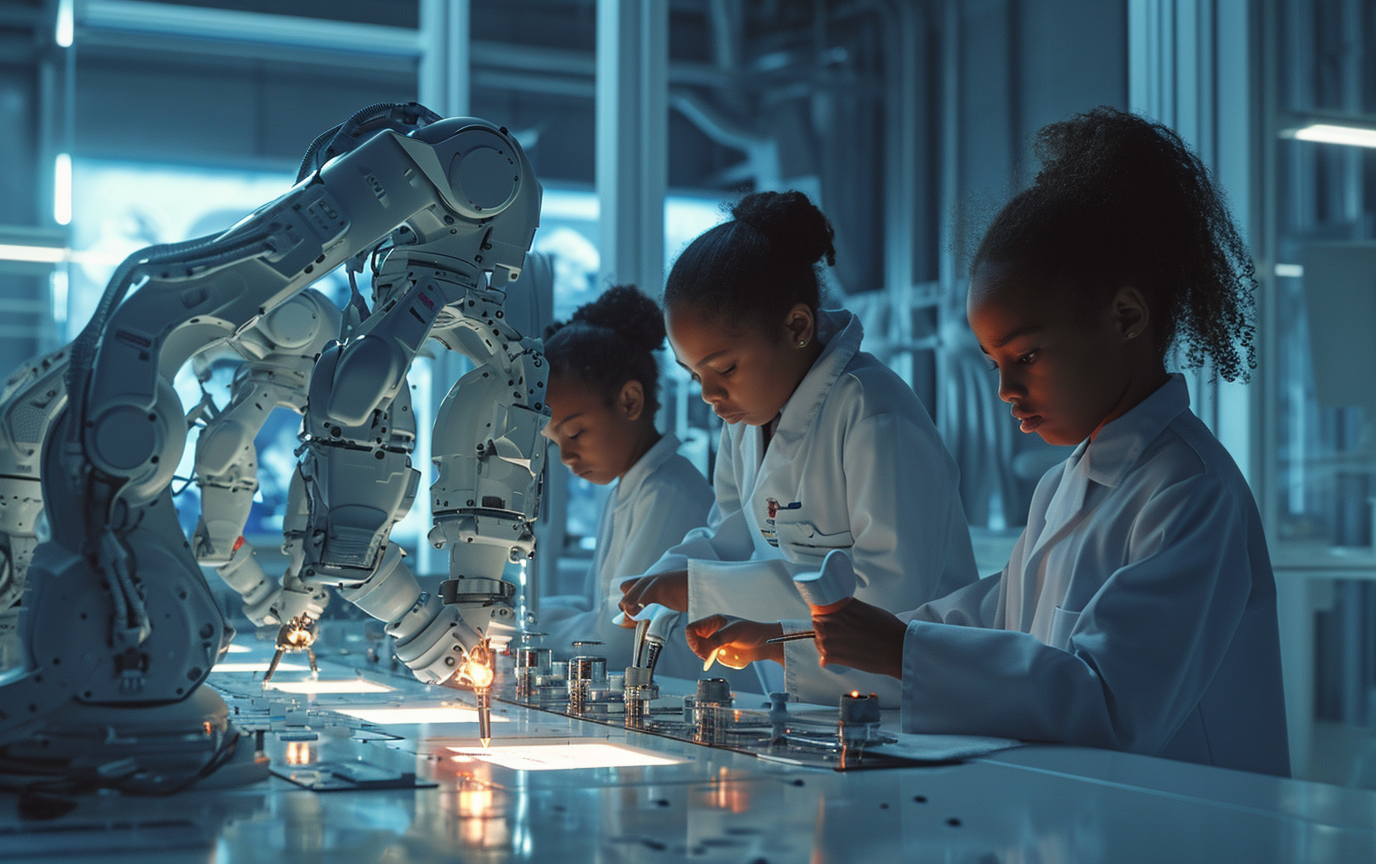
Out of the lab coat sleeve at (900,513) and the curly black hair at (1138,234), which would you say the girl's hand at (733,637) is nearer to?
the lab coat sleeve at (900,513)

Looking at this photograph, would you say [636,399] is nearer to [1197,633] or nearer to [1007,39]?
[1197,633]

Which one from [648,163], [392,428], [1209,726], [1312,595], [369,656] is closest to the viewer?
[392,428]

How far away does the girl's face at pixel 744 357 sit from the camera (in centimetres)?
203

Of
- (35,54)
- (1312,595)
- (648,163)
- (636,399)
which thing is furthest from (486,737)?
(35,54)

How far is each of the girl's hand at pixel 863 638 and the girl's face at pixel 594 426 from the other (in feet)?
4.52

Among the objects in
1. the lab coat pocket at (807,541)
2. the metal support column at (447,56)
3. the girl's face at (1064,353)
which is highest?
the metal support column at (447,56)

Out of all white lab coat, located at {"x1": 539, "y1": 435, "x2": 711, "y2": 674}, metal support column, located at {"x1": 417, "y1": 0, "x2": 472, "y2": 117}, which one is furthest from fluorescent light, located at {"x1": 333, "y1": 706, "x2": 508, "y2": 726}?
metal support column, located at {"x1": 417, "y1": 0, "x2": 472, "y2": 117}

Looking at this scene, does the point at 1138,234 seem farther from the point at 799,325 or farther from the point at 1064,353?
the point at 799,325

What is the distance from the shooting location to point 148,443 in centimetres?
108

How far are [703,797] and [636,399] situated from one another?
6.02ft

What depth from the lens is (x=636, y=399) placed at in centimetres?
276

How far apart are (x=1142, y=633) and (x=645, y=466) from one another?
1546 mm

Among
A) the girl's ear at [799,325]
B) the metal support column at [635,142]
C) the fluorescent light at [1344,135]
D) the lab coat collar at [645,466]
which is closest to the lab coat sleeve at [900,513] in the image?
the girl's ear at [799,325]

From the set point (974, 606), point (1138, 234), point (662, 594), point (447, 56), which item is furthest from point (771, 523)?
point (447, 56)
